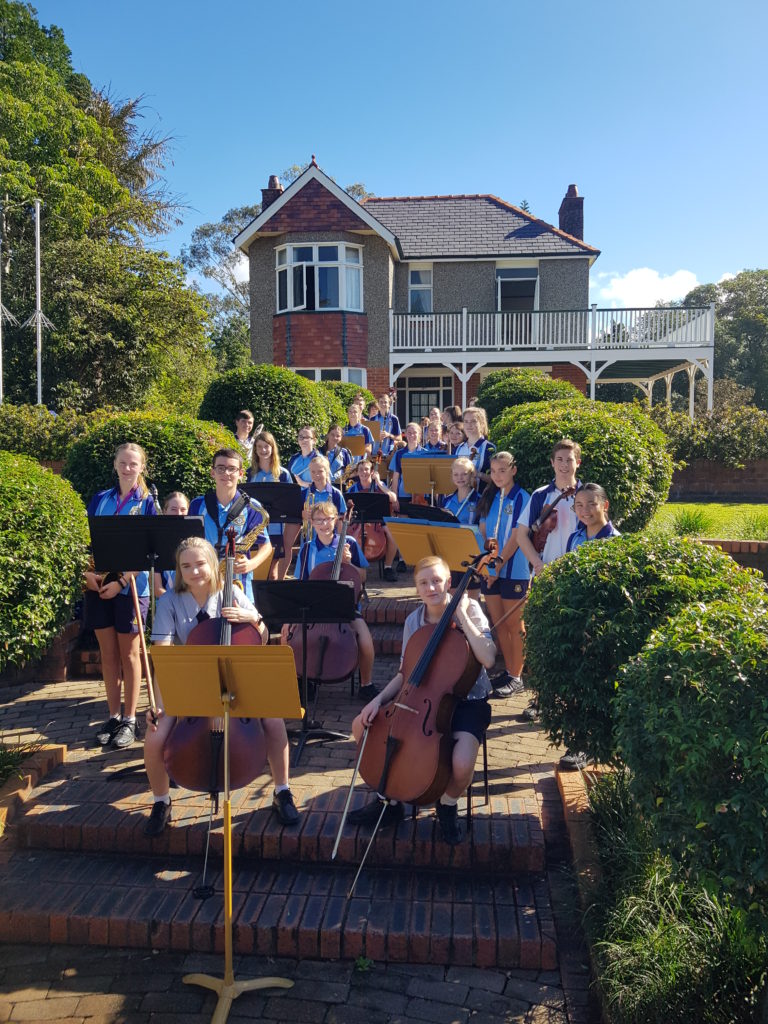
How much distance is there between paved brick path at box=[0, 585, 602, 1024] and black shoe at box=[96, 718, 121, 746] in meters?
0.50

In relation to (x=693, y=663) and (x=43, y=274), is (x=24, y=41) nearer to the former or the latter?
(x=43, y=274)

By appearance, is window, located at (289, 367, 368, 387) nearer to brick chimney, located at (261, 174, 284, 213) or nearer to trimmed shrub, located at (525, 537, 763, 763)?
brick chimney, located at (261, 174, 284, 213)

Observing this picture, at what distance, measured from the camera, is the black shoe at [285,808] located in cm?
437

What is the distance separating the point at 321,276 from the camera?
24281mm

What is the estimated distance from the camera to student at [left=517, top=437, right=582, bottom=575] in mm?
5703

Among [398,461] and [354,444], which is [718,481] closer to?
[354,444]

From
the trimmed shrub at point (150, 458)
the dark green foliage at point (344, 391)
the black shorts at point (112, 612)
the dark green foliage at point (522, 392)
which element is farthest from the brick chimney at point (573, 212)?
the black shorts at point (112, 612)

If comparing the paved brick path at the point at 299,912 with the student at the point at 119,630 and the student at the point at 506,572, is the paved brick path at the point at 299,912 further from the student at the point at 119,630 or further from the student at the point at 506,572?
the student at the point at 506,572

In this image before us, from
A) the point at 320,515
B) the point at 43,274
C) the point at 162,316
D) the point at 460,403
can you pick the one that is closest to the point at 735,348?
the point at 460,403

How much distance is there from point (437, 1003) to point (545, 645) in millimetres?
1714

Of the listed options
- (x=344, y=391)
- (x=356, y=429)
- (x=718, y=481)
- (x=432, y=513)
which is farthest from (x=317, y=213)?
(x=432, y=513)

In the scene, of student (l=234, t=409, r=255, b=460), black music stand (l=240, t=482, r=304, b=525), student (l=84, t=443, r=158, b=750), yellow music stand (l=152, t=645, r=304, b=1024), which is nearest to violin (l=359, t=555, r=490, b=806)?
yellow music stand (l=152, t=645, r=304, b=1024)

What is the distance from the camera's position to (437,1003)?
11.3 feet

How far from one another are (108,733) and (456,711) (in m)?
2.66
